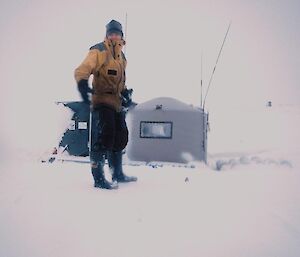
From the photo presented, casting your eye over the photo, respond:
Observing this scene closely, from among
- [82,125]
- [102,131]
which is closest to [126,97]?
[102,131]

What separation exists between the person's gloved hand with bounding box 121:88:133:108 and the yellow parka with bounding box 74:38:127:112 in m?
0.16

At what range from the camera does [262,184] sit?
10.2ft

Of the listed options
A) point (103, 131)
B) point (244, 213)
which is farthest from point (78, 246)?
point (103, 131)

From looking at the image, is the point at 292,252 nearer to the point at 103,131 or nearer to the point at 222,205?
the point at 222,205

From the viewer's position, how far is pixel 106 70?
2.67 metres

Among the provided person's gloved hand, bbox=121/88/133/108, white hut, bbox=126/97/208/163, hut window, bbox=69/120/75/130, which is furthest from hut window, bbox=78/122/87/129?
person's gloved hand, bbox=121/88/133/108

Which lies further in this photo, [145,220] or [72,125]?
[72,125]

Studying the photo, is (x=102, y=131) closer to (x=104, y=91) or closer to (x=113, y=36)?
(x=104, y=91)

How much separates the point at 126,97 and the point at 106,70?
0.42 m

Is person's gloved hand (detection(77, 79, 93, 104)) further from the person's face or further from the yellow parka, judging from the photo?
the person's face

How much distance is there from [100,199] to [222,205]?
2.76 ft

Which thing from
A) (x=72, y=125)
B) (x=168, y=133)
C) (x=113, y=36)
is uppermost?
(x=113, y=36)

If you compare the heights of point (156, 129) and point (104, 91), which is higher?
point (104, 91)

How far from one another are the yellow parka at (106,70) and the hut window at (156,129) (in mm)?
5195
